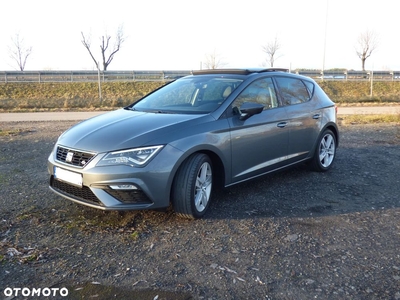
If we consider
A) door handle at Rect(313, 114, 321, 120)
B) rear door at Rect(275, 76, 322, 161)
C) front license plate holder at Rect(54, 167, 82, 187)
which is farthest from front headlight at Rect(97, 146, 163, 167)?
door handle at Rect(313, 114, 321, 120)

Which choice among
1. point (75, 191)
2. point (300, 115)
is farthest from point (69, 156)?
point (300, 115)

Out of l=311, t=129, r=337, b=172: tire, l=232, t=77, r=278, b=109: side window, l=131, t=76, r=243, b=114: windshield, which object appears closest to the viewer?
l=131, t=76, r=243, b=114: windshield

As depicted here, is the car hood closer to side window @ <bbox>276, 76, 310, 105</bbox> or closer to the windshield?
the windshield

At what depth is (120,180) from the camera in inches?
145

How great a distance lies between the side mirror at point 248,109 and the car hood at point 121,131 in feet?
1.80

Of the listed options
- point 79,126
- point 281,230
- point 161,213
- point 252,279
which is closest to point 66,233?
point 161,213

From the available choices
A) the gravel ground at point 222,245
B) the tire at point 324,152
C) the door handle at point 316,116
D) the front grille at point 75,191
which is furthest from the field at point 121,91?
the front grille at point 75,191

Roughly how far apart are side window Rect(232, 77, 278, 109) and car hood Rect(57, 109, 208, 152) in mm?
780

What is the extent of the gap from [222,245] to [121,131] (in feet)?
5.09

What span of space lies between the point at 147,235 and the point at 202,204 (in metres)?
0.74

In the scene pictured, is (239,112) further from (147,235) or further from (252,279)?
(252,279)

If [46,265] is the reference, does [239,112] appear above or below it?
above

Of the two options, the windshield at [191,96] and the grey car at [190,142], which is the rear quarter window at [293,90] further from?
the windshield at [191,96]

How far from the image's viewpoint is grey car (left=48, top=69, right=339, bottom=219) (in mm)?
3764
